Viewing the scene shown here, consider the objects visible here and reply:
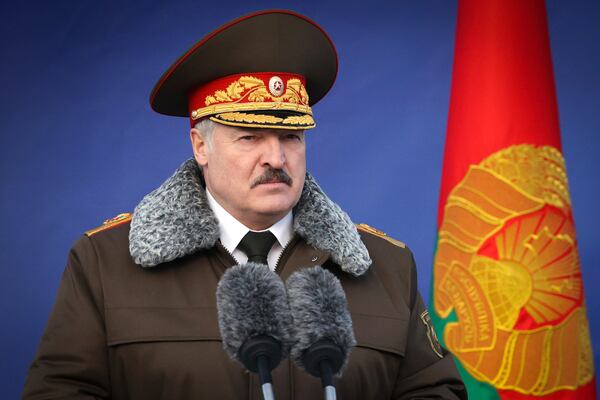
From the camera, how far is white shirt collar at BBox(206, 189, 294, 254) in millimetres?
1552

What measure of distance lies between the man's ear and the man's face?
51 millimetres

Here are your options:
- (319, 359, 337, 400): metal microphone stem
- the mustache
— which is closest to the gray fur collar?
the mustache

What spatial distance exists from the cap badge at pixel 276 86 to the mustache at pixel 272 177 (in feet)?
0.49

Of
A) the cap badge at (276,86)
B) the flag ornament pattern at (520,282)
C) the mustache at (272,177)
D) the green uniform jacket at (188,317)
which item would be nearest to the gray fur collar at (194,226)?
the green uniform jacket at (188,317)

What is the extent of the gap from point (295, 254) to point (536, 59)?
4.23 feet

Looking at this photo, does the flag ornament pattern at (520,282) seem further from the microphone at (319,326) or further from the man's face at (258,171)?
the microphone at (319,326)

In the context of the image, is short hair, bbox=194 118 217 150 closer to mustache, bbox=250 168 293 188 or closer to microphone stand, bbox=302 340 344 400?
mustache, bbox=250 168 293 188

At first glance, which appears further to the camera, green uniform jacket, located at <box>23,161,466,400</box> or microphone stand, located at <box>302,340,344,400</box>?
green uniform jacket, located at <box>23,161,466,400</box>

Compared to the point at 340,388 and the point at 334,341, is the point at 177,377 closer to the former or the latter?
the point at 340,388

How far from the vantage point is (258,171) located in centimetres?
150

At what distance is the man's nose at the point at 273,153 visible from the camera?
4.85ft

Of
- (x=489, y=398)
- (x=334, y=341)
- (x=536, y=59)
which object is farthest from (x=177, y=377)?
(x=536, y=59)

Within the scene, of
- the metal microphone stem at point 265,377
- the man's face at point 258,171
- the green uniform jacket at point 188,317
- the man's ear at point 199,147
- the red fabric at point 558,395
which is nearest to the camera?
the metal microphone stem at point 265,377

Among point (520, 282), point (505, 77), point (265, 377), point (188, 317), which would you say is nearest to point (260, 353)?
point (265, 377)
